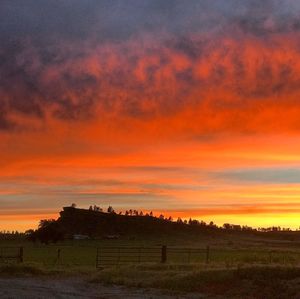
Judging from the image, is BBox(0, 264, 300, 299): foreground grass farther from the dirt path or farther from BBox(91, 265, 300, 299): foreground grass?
the dirt path

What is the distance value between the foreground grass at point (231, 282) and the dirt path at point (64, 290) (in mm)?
1667

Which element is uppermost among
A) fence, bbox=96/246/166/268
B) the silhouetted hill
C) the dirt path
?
the silhouetted hill

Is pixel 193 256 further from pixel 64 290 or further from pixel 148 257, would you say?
pixel 64 290

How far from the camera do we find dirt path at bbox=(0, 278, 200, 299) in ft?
93.1

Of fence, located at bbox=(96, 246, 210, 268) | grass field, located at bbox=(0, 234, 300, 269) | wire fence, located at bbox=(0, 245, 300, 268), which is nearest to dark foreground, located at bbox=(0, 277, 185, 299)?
grass field, located at bbox=(0, 234, 300, 269)

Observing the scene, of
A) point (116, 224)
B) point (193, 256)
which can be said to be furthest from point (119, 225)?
point (193, 256)

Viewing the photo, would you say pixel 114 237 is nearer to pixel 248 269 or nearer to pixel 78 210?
pixel 78 210

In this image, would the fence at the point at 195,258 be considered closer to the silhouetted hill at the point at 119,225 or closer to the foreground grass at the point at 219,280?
the foreground grass at the point at 219,280

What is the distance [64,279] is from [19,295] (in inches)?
417

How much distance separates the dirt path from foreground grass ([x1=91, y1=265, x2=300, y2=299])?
→ 65.6 inches

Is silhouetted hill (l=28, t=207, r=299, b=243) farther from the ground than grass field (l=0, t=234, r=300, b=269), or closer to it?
farther from the ground

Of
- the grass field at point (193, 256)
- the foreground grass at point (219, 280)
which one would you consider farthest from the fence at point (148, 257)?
the foreground grass at point (219, 280)

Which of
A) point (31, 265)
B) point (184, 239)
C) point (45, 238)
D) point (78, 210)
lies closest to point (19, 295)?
point (31, 265)

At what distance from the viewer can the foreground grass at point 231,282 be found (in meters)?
29.2
